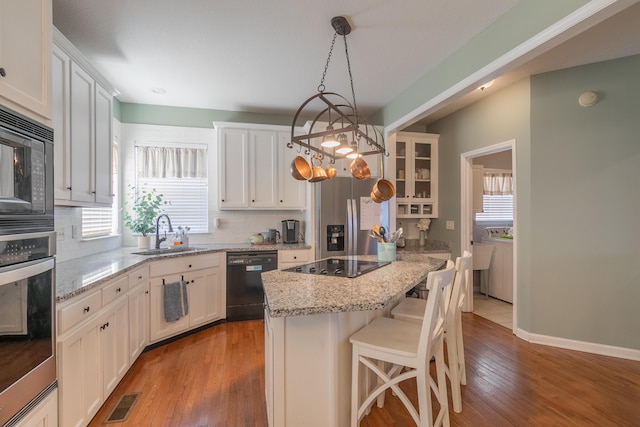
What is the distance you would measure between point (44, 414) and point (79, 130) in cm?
179

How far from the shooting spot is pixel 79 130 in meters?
2.13

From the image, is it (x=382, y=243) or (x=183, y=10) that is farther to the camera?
(x=382, y=243)

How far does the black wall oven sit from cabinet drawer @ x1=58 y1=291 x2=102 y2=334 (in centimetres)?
27

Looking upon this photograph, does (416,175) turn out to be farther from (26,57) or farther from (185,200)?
A: (26,57)

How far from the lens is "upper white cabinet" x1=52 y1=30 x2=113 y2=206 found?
1.90 meters

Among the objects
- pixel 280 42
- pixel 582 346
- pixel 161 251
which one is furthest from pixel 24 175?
pixel 582 346

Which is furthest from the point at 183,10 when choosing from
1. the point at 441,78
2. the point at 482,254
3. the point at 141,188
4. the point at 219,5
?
the point at 482,254

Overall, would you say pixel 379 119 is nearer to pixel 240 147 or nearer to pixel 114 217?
pixel 240 147

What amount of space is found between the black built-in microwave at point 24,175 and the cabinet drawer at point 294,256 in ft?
8.02

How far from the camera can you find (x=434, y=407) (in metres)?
1.96

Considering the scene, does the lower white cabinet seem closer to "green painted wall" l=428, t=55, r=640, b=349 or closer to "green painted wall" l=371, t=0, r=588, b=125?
"green painted wall" l=371, t=0, r=588, b=125

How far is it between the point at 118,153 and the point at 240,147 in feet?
4.80

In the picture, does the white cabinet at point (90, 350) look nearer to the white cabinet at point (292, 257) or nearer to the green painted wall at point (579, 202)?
the white cabinet at point (292, 257)

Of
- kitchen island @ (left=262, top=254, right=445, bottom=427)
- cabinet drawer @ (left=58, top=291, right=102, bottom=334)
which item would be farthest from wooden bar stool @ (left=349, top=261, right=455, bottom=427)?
cabinet drawer @ (left=58, top=291, right=102, bottom=334)
